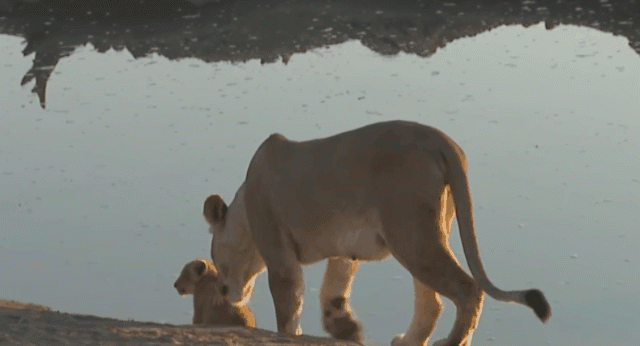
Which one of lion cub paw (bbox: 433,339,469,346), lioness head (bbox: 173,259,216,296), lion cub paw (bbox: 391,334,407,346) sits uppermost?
lioness head (bbox: 173,259,216,296)

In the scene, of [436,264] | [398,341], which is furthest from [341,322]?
[436,264]

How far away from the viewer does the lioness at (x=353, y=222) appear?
134 inches

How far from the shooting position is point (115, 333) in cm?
377

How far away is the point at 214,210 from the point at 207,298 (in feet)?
1.81

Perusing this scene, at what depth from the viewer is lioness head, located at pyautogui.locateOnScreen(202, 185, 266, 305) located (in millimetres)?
4254

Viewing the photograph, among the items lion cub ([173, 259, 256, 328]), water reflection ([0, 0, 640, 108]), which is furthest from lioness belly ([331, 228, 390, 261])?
water reflection ([0, 0, 640, 108])

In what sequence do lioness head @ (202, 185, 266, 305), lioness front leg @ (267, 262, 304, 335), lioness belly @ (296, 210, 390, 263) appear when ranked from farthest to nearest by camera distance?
lioness head @ (202, 185, 266, 305), lioness front leg @ (267, 262, 304, 335), lioness belly @ (296, 210, 390, 263)

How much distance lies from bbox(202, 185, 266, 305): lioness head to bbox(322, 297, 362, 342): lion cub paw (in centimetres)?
46

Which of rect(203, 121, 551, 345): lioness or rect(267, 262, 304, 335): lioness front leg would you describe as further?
rect(267, 262, 304, 335): lioness front leg

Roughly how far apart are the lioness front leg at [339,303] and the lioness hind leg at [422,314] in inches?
11.9

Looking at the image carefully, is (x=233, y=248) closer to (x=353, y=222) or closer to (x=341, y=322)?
(x=341, y=322)

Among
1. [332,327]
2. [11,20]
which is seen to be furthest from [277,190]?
[11,20]

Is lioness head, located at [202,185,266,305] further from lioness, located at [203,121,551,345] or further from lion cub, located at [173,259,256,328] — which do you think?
lion cub, located at [173,259,256,328]

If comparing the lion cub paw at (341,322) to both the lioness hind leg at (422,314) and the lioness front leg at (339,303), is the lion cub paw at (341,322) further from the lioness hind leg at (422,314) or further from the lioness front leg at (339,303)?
the lioness hind leg at (422,314)
